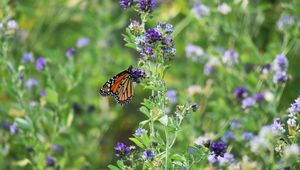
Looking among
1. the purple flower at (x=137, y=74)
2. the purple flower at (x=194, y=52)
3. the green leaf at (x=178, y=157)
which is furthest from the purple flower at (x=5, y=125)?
the green leaf at (x=178, y=157)

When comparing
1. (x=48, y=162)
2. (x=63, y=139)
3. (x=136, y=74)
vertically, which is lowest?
(x=136, y=74)

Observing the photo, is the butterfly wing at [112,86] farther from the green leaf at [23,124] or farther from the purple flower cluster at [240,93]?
the purple flower cluster at [240,93]

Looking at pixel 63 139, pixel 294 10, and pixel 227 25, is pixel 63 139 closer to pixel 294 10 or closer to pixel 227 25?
pixel 227 25

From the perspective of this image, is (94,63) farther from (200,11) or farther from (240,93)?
(240,93)

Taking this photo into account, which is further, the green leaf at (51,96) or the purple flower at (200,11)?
the purple flower at (200,11)

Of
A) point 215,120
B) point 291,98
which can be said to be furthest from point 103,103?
point 291,98

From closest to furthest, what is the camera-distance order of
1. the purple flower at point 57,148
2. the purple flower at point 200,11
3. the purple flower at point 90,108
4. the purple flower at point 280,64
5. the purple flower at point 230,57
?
1. the purple flower at point 280,64
2. the purple flower at point 57,148
3. the purple flower at point 230,57
4. the purple flower at point 200,11
5. the purple flower at point 90,108
